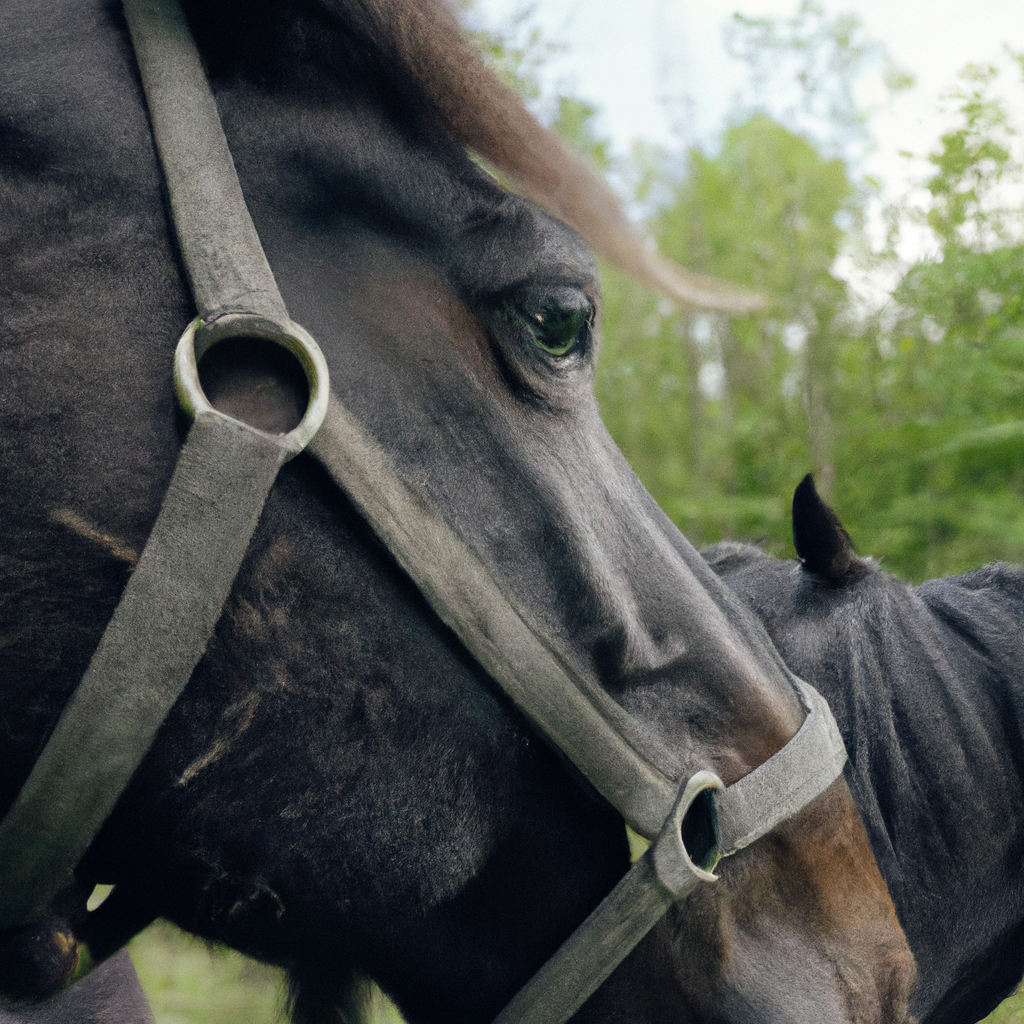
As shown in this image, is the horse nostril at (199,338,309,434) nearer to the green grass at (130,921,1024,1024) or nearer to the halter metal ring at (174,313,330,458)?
the halter metal ring at (174,313,330,458)

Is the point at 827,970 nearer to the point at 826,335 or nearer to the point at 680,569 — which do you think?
the point at 680,569

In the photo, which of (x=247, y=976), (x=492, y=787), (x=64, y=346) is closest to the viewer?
(x=64, y=346)

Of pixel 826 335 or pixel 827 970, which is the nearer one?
pixel 827 970

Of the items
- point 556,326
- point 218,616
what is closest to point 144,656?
point 218,616

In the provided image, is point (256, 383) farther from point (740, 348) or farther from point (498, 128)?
point (740, 348)

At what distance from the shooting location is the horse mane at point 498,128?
4.32ft

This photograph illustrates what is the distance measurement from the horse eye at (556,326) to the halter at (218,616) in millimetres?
303

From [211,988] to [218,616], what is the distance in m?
1.92

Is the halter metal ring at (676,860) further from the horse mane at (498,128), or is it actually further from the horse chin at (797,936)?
the horse mane at (498,128)

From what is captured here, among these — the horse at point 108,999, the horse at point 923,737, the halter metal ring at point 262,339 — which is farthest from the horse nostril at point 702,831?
the horse at point 108,999

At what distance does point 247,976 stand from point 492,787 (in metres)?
0.74

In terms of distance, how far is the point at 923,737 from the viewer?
6.10 feet

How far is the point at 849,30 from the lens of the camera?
6.11 m

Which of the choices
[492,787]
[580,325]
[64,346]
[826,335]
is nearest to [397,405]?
[580,325]
